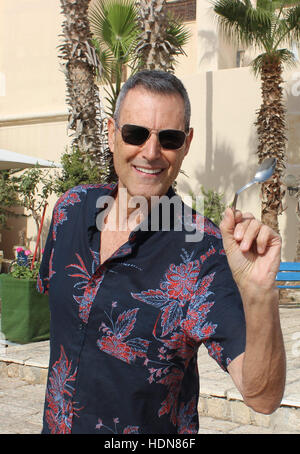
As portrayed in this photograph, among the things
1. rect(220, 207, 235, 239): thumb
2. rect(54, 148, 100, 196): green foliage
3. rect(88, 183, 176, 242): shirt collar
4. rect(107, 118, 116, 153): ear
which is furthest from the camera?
rect(54, 148, 100, 196): green foliage

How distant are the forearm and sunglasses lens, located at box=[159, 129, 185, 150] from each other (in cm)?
58

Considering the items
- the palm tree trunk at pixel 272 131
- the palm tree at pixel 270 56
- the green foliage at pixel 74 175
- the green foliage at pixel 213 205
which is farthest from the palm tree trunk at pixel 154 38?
the green foliage at pixel 213 205

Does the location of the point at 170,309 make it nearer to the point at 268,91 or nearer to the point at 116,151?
the point at 116,151

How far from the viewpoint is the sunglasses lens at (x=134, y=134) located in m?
1.74

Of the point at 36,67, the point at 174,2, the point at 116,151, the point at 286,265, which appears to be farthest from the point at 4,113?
the point at 116,151

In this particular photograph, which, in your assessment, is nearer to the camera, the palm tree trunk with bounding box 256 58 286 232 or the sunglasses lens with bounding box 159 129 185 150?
the sunglasses lens with bounding box 159 129 185 150

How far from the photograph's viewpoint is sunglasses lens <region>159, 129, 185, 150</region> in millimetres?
1730

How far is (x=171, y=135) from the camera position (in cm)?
173

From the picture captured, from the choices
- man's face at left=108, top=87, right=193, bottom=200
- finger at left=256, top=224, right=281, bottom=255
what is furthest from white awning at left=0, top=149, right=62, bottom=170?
finger at left=256, top=224, right=281, bottom=255

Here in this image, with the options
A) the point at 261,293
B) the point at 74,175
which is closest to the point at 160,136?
the point at 261,293

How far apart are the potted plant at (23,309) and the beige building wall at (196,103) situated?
6.45 m

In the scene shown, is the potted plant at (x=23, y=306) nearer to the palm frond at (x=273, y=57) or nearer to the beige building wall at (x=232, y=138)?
the palm frond at (x=273, y=57)

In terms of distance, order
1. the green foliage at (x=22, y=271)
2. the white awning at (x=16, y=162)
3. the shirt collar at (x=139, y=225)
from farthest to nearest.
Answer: the white awning at (x=16, y=162) < the green foliage at (x=22, y=271) < the shirt collar at (x=139, y=225)

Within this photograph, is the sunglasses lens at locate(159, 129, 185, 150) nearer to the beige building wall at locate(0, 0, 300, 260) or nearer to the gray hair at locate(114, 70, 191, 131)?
the gray hair at locate(114, 70, 191, 131)
